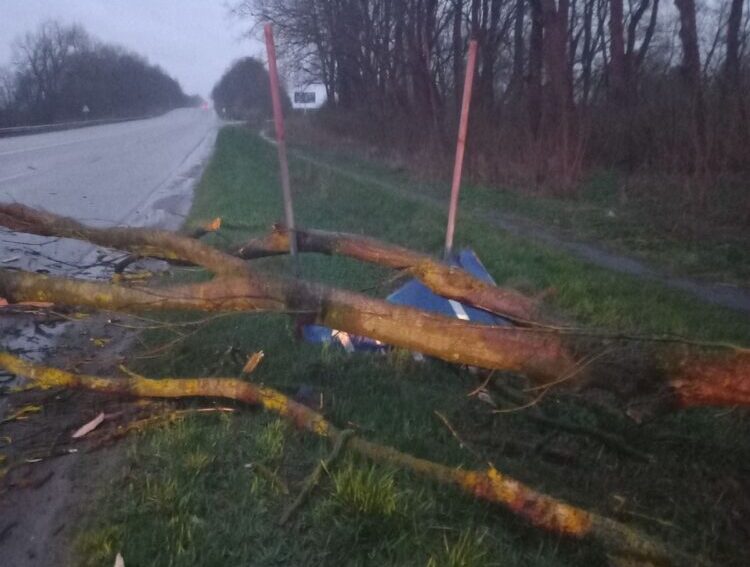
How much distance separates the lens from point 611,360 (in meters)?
3.86

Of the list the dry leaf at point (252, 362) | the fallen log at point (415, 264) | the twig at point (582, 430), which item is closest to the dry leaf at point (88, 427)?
the dry leaf at point (252, 362)

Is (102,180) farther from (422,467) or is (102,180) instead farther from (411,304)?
(422,467)

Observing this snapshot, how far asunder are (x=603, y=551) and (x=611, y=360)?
896 mm

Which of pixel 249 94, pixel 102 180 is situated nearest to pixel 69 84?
pixel 249 94

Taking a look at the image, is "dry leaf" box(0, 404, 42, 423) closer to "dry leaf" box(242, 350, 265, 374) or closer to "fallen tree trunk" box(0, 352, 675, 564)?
"fallen tree trunk" box(0, 352, 675, 564)

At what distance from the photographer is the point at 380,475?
144 inches

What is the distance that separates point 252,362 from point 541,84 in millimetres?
16877

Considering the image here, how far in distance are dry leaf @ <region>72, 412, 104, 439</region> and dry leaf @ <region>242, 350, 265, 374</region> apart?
3.05ft

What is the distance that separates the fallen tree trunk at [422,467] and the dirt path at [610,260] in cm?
540

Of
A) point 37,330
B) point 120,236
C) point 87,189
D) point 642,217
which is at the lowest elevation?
point 642,217

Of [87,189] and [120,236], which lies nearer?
[120,236]

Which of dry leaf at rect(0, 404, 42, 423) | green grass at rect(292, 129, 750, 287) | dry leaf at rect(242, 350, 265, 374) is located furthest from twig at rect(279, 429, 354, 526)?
green grass at rect(292, 129, 750, 287)

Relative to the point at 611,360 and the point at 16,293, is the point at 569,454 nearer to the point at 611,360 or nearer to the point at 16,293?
the point at 611,360

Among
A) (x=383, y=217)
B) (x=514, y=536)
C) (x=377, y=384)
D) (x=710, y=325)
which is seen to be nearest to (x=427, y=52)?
(x=383, y=217)
